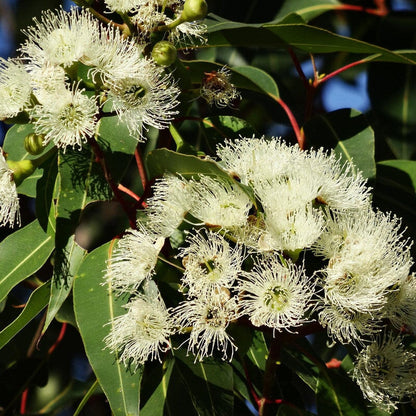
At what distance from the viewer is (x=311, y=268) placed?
137cm

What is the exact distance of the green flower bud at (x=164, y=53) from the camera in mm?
1365

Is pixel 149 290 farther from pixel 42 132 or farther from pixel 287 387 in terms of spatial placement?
pixel 287 387

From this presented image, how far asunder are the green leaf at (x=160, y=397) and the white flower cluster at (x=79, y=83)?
46 cm

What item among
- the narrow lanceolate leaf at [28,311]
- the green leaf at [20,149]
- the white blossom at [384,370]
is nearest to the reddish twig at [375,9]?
the green leaf at [20,149]

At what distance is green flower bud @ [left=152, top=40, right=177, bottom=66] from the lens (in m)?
1.37

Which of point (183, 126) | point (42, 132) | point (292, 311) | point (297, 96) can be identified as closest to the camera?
point (292, 311)

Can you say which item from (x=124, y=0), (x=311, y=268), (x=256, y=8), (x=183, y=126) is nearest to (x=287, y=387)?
(x=311, y=268)

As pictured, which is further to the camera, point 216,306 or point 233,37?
point 233,37

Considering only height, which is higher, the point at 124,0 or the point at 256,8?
the point at 124,0

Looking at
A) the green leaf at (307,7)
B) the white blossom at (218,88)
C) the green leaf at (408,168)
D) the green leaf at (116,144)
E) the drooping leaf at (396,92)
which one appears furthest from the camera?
the green leaf at (307,7)

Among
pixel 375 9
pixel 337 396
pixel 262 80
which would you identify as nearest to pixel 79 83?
pixel 262 80

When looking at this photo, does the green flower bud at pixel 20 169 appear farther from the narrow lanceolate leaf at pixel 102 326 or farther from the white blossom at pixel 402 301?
the white blossom at pixel 402 301

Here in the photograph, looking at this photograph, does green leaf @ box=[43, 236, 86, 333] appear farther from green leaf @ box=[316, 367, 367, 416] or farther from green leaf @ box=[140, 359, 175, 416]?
green leaf @ box=[316, 367, 367, 416]

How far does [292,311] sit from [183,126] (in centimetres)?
85
